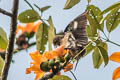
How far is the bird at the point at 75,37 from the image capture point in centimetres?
129

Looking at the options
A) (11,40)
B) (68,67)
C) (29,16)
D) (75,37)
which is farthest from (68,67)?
(29,16)

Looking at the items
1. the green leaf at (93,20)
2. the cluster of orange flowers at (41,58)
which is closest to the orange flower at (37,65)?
the cluster of orange flowers at (41,58)

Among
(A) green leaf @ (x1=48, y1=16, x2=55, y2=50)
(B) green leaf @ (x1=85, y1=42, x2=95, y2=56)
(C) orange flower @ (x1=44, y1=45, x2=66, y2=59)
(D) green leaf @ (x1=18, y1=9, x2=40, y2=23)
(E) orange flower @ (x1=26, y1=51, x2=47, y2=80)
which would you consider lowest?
(E) orange flower @ (x1=26, y1=51, x2=47, y2=80)

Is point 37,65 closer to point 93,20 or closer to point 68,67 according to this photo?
point 68,67

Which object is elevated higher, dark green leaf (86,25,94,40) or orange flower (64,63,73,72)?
dark green leaf (86,25,94,40)

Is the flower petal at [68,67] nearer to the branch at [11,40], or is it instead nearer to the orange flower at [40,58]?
the orange flower at [40,58]

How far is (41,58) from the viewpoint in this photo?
1.38m

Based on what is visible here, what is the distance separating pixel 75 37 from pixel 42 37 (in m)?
0.25

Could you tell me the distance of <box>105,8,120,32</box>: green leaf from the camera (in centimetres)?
122

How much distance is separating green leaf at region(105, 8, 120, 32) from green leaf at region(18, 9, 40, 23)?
1.00 ft

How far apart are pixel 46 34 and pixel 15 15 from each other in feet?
0.78

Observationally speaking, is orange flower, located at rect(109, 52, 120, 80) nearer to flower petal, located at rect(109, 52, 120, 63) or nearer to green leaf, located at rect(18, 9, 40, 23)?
flower petal, located at rect(109, 52, 120, 63)

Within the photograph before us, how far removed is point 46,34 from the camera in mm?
1518

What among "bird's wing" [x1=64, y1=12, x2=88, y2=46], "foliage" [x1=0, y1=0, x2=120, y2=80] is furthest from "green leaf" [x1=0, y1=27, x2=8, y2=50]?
"bird's wing" [x1=64, y1=12, x2=88, y2=46]
